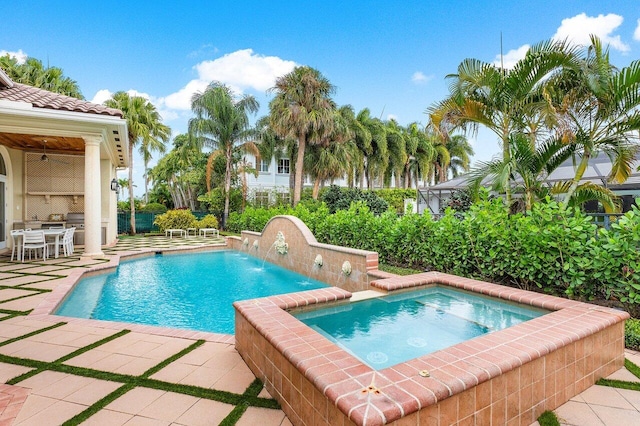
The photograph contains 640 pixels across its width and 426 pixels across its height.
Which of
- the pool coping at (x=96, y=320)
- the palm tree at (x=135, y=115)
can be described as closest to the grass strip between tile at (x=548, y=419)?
the pool coping at (x=96, y=320)

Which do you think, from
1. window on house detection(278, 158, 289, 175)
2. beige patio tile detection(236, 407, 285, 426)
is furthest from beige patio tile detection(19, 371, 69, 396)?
window on house detection(278, 158, 289, 175)

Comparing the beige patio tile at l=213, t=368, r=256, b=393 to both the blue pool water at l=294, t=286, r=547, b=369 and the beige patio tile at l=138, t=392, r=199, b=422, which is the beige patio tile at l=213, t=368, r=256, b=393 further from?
the blue pool water at l=294, t=286, r=547, b=369

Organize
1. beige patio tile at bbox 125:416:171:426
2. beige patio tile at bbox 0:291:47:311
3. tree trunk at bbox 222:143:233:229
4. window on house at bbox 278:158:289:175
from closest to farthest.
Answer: beige patio tile at bbox 125:416:171:426 → beige patio tile at bbox 0:291:47:311 → tree trunk at bbox 222:143:233:229 → window on house at bbox 278:158:289:175

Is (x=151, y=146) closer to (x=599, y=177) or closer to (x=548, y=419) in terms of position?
(x=599, y=177)

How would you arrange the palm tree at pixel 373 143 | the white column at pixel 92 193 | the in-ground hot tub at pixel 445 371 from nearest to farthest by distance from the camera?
the in-ground hot tub at pixel 445 371, the white column at pixel 92 193, the palm tree at pixel 373 143

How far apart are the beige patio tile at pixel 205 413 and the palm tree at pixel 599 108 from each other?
574cm

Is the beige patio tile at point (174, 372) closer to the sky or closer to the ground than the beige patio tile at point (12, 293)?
closer to the ground

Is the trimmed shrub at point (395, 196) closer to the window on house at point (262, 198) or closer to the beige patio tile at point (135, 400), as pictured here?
the window on house at point (262, 198)

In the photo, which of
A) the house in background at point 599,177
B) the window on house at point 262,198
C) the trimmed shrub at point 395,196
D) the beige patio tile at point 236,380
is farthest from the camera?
the trimmed shrub at point 395,196

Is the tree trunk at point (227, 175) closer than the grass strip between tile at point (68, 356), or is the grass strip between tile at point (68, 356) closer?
the grass strip between tile at point (68, 356)

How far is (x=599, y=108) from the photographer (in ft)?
18.4

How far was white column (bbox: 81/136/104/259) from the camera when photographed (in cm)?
884

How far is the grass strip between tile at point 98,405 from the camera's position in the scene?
2.36 metres

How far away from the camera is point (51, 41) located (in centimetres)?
1504
